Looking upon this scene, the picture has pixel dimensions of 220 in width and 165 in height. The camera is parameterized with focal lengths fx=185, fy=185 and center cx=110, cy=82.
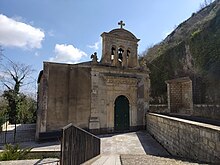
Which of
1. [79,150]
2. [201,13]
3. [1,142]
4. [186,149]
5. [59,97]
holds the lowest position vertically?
[1,142]

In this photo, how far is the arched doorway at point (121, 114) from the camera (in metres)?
12.4

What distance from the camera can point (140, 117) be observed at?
13.2 metres

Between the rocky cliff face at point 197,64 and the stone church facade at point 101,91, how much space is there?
787 cm

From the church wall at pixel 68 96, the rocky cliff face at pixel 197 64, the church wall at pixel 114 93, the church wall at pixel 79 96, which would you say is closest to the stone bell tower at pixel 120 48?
the church wall at pixel 114 93

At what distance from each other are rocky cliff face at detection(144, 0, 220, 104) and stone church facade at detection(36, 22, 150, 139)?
787cm

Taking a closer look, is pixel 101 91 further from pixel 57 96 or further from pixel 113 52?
pixel 113 52

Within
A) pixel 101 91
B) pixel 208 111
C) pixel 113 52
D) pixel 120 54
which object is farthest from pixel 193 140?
pixel 120 54

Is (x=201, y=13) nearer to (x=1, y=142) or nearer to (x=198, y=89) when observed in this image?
(x=198, y=89)

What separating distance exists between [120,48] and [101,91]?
374 cm

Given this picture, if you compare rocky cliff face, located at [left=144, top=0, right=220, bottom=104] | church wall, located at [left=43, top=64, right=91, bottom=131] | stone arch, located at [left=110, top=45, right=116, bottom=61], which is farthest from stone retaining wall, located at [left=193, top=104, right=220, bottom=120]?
church wall, located at [left=43, top=64, right=91, bottom=131]

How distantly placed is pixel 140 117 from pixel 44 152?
744 cm

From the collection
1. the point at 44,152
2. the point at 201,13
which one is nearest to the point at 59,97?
the point at 44,152

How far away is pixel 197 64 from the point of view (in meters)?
20.1

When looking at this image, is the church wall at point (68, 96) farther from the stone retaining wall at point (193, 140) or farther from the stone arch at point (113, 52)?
the stone retaining wall at point (193, 140)
